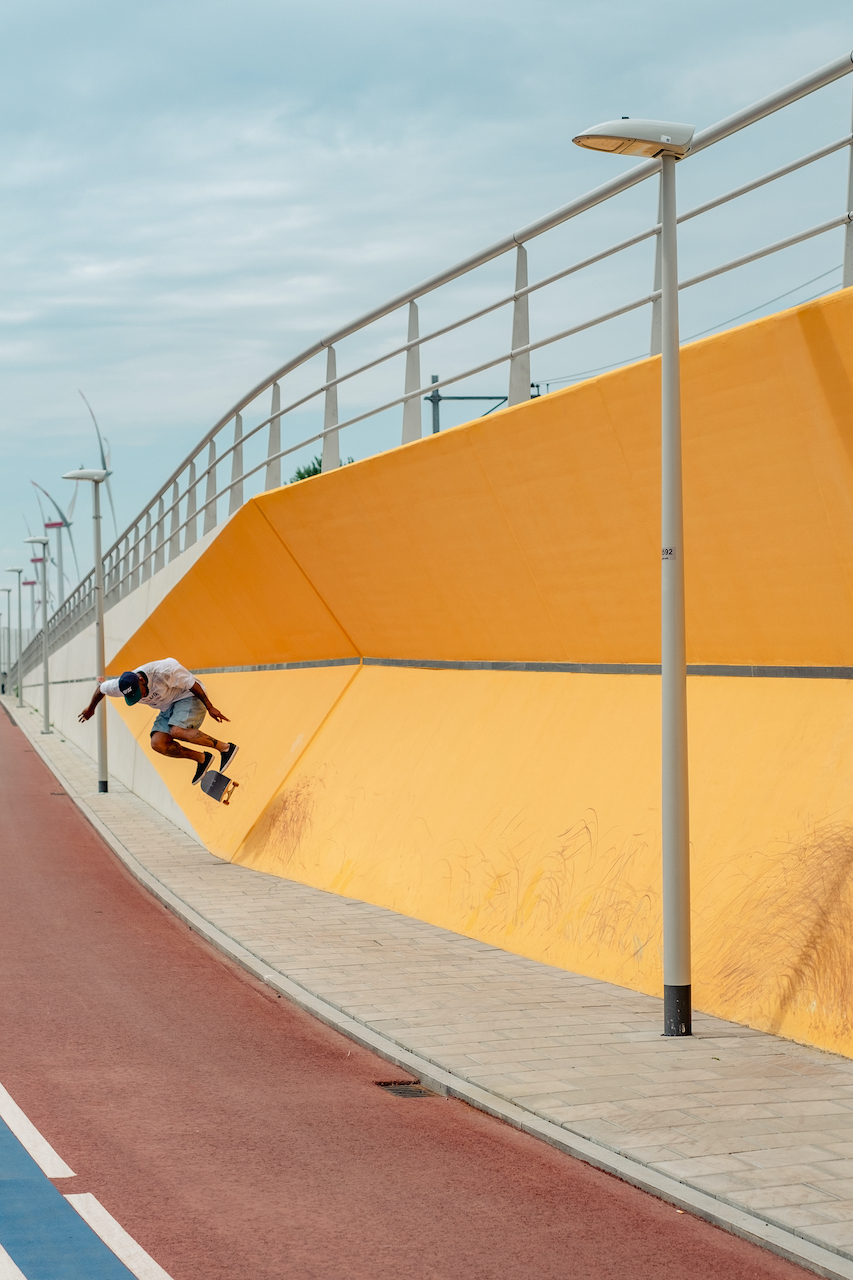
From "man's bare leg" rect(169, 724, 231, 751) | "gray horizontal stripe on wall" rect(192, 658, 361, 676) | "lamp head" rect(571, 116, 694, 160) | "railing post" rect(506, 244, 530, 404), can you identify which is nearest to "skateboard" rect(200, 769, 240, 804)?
"man's bare leg" rect(169, 724, 231, 751)

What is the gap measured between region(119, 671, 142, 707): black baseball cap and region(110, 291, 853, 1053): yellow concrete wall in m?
2.26

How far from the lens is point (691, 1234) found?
5.43 meters

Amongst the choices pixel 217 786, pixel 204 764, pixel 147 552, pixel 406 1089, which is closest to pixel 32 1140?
pixel 406 1089

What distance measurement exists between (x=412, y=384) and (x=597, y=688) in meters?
3.87

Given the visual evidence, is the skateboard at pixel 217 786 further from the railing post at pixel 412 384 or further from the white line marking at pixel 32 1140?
the white line marking at pixel 32 1140

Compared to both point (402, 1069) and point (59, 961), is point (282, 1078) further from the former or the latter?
point (59, 961)

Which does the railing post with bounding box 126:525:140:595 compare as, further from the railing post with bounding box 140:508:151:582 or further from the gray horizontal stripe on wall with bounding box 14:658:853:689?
the gray horizontal stripe on wall with bounding box 14:658:853:689

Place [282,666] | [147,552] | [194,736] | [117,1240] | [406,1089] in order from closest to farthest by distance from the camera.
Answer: [117,1240] → [406,1089] → [194,736] → [282,666] → [147,552]

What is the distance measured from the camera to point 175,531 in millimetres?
23859

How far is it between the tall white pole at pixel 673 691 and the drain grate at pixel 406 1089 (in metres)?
1.57

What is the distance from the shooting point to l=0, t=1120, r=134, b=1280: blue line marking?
16.2ft

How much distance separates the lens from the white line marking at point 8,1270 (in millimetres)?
4855

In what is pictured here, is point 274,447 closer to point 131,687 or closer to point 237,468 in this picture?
point 237,468

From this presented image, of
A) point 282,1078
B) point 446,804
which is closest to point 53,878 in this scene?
point 446,804
